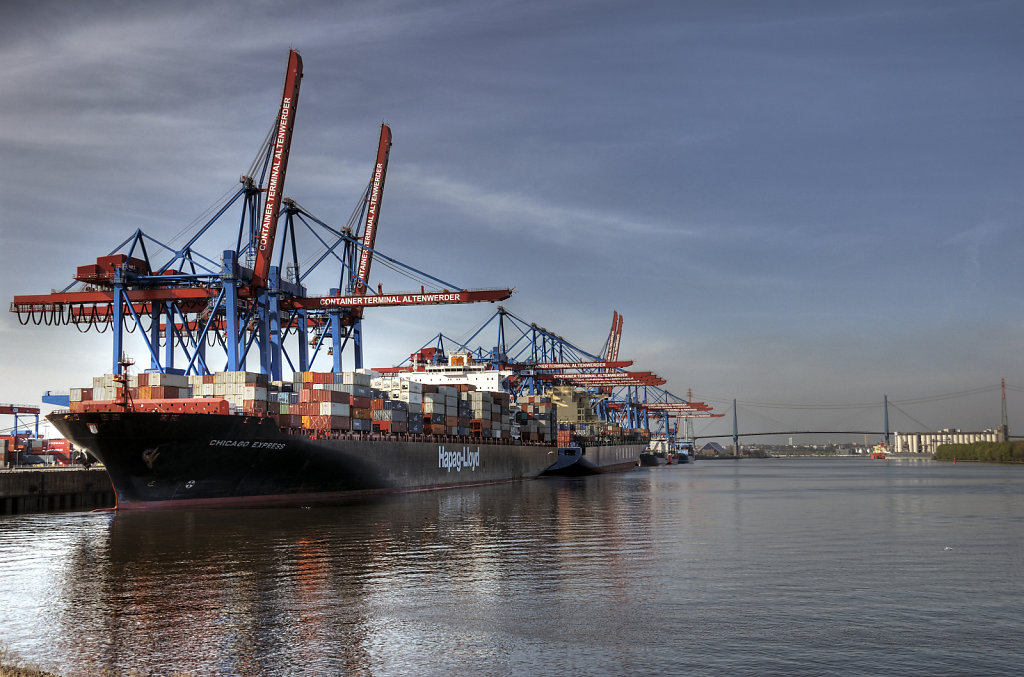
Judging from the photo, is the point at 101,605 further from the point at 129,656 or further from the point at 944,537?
the point at 944,537

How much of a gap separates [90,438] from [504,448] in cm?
4081

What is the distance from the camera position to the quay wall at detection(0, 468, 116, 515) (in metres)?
46.0

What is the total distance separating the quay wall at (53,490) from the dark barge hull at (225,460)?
613 cm

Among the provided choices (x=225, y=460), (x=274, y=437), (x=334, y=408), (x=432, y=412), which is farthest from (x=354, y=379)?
(x=225, y=460)

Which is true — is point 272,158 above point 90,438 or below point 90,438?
above

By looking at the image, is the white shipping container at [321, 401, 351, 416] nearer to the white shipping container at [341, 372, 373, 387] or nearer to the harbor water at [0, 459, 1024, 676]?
the white shipping container at [341, 372, 373, 387]

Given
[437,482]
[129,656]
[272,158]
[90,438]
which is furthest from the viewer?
[272,158]

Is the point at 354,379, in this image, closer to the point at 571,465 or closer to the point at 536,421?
the point at 536,421

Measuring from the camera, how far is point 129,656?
14227 mm

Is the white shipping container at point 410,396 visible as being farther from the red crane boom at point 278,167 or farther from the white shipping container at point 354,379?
the red crane boom at point 278,167

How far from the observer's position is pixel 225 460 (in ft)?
140

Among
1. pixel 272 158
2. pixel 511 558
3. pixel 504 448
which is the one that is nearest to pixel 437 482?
pixel 504 448

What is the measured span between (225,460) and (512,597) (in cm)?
2757

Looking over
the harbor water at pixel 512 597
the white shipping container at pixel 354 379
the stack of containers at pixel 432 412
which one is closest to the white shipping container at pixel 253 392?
the white shipping container at pixel 354 379
